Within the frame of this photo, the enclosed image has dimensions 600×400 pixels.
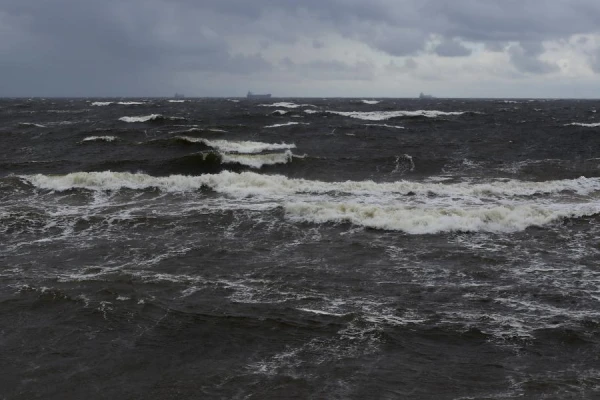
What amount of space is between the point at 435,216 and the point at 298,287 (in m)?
6.85

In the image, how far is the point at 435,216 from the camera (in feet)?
53.6

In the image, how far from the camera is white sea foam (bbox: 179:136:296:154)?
3400 centimetres

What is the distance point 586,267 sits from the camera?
12281 millimetres

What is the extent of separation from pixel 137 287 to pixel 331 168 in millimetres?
17786

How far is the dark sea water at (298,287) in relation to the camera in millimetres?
7699

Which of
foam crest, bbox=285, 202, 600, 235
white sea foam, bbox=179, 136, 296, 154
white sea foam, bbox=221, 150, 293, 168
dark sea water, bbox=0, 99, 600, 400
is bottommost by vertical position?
dark sea water, bbox=0, 99, 600, 400

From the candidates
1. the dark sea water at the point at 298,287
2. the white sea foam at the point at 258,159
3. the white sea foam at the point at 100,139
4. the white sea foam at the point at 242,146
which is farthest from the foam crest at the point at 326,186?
the white sea foam at the point at 100,139

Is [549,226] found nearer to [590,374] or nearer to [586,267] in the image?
[586,267]

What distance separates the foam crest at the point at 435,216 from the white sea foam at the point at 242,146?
16704 mm

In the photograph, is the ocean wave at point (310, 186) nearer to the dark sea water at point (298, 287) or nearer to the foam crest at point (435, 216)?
the dark sea water at point (298, 287)

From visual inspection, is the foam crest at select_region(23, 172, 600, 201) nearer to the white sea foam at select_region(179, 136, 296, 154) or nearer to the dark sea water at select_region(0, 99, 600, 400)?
the dark sea water at select_region(0, 99, 600, 400)

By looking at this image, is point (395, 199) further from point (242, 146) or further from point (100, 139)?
point (100, 139)

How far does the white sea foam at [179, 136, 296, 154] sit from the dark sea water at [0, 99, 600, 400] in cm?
954

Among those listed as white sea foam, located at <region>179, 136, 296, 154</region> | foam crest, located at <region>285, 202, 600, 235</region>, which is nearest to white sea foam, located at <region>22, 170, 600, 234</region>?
foam crest, located at <region>285, 202, 600, 235</region>
